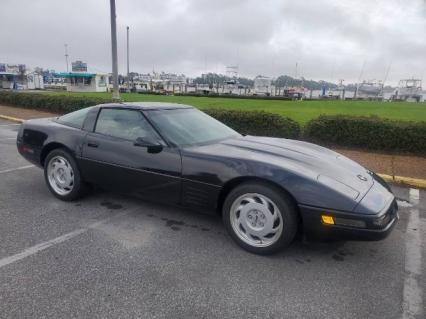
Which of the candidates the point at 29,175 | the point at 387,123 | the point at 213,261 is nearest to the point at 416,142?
the point at 387,123

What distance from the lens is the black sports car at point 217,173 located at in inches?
107

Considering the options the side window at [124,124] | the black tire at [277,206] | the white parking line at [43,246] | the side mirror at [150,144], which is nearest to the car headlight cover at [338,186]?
the black tire at [277,206]

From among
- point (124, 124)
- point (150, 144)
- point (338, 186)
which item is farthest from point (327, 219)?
point (124, 124)

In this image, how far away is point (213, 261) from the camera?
9.44ft

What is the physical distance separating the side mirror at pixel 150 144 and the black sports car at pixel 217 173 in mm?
11

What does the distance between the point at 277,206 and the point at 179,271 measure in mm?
977

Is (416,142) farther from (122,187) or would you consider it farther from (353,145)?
(122,187)

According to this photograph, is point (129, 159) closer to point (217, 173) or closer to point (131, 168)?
point (131, 168)

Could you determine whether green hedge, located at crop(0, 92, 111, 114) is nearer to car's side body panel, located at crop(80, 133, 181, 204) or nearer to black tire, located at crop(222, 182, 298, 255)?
car's side body panel, located at crop(80, 133, 181, 204)

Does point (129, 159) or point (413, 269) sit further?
point (129, 159)

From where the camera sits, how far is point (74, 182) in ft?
13.2

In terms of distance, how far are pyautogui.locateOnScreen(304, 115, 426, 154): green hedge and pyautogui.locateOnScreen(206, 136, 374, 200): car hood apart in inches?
165

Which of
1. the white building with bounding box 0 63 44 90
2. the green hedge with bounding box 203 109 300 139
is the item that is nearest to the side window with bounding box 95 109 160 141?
the green hedge with bounding box 203 109 300 139

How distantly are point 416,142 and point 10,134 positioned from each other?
33.7ft
